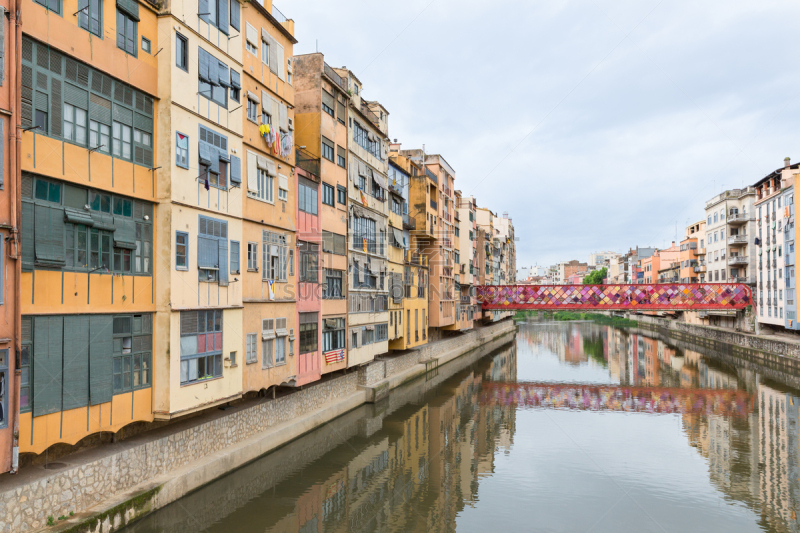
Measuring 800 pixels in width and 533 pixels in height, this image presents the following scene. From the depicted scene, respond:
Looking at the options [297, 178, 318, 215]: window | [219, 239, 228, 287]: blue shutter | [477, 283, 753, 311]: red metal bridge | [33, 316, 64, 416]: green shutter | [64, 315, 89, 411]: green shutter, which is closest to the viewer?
[33, 316, 64, 416]: green shutter

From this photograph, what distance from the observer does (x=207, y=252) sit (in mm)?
17344

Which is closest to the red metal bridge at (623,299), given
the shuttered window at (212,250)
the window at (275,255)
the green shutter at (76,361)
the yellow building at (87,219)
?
the window at (275,255)

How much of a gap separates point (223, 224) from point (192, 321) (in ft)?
11.8

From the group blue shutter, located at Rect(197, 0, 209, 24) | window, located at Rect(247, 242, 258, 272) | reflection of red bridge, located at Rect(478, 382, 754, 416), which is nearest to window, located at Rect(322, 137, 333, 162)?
window, located at Rect(247, 242, 258, 272)

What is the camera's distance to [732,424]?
2944 cm

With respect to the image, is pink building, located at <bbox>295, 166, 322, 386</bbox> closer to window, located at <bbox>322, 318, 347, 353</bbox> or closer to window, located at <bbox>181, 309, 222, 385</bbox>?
window, located at <bbox>322, 318, 347, 353</bbox>

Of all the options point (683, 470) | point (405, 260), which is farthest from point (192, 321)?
point (405, 260)

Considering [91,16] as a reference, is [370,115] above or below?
above

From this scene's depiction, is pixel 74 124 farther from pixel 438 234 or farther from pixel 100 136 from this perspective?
pixel 438 234

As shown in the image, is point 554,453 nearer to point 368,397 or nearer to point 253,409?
point 368,397

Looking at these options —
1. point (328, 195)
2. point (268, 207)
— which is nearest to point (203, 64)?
point (268, 207)

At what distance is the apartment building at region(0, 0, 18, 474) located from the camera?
11.3 metres

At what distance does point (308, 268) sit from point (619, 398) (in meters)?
26.0

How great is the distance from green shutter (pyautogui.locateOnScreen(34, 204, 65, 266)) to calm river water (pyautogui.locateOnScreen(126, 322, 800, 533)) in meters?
7.31
